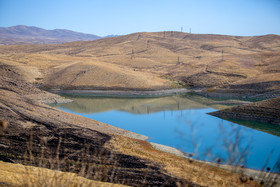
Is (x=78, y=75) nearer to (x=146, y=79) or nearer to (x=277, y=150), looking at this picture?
(x=146, y=79)

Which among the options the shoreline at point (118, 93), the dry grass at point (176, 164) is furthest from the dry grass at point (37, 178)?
the shoreline at point (118, 93)

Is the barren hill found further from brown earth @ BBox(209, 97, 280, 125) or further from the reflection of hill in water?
brown earth @ BBox(209, 97, 280, 125)

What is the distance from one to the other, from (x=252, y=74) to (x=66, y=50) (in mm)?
91889

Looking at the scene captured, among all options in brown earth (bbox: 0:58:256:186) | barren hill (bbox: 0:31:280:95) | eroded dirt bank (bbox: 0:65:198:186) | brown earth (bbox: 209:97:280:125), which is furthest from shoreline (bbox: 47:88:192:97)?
brown earth (bbox: 0:58:256:186)

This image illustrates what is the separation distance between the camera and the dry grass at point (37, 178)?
7180mm

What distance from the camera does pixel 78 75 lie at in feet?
186

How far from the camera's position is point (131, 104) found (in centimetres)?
4294

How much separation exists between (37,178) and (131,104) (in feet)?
112

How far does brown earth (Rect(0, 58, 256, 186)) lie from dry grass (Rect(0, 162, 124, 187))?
0.79 meters

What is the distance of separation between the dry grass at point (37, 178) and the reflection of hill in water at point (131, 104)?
27070 mm

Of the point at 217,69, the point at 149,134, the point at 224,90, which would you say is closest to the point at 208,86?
the point at 224,90

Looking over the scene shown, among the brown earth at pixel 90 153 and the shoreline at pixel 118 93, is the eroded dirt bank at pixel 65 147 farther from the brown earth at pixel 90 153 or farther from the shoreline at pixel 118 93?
the shoreline at pixel 118 93

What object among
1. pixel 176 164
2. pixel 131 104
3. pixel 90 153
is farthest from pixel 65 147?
pixel 131 104

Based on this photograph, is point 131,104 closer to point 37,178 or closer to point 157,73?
point 157,73
